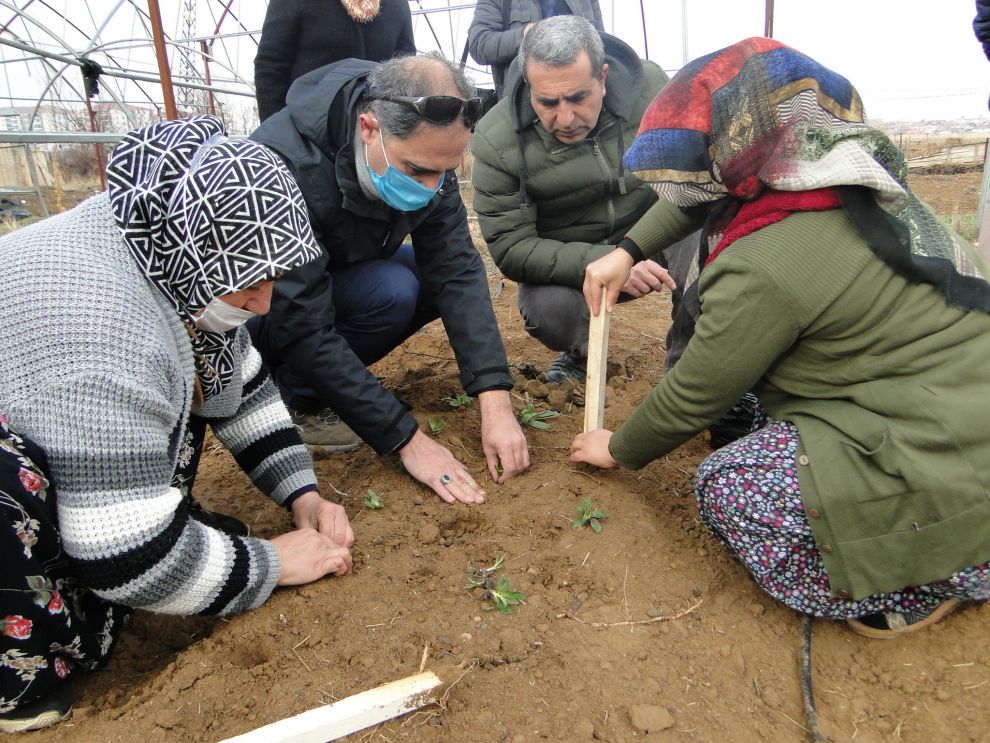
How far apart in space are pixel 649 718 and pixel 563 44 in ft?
7.98

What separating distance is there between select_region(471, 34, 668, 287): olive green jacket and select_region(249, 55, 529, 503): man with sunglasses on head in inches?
16.2

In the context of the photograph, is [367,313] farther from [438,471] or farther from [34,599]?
[34,599]

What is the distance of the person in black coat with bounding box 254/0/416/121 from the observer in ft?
11.6

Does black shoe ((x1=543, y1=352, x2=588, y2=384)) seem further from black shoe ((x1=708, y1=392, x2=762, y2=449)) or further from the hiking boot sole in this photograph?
the hiking boot sole

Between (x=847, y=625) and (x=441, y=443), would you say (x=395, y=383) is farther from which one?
(x=847, y=625)

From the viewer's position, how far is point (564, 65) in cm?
301

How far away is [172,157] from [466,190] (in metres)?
11.3

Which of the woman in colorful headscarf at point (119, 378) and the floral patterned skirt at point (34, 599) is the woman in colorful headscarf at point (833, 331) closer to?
the woman in colorful headscarf at point (119, 378)

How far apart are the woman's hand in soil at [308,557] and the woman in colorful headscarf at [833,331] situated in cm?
102

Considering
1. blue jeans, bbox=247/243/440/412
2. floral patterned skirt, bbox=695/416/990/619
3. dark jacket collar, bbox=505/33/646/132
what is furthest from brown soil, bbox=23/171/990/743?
dark jacket collar, bbox=505/33/646/132

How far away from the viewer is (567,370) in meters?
3.68

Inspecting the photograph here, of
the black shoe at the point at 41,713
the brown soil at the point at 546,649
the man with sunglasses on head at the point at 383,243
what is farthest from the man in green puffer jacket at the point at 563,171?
the black shoe at the point at 41,713

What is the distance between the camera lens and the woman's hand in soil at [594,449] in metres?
2.35

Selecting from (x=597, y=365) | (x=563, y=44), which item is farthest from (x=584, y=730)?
(x=563, y=44)
